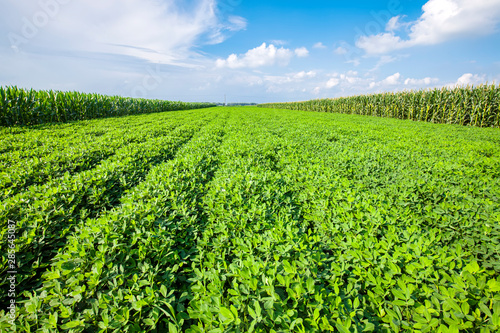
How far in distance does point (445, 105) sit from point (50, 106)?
33.9m

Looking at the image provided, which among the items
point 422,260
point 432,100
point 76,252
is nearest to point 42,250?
point 76,252

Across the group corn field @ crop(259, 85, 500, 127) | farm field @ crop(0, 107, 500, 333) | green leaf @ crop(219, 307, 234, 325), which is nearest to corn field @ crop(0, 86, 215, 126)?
farm field @ crop(0, 107, 500, 333)

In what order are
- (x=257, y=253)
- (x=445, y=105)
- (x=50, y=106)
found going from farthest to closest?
(x=445, y=105) → (x=50, y=106) → (x=257, y=253)

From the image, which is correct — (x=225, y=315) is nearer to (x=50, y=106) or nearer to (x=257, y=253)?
(x=257, y=253)

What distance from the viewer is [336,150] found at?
6766 millimetres

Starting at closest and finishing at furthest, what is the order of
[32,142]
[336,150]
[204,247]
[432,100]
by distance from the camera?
[204,247]
[336,150]
[32,142]
[432,100]

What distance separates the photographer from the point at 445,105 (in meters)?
18.8

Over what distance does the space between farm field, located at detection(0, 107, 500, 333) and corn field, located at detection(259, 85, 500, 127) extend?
17.5m

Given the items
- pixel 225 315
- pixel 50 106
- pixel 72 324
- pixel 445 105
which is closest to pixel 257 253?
pixel 225 315

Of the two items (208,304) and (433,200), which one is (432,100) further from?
(208,304)

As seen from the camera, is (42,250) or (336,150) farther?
(336,150)

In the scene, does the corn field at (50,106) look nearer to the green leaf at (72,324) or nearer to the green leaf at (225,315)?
the green leaf at (72,324)

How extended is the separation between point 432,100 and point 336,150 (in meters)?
21.7

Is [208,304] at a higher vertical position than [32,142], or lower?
lower
